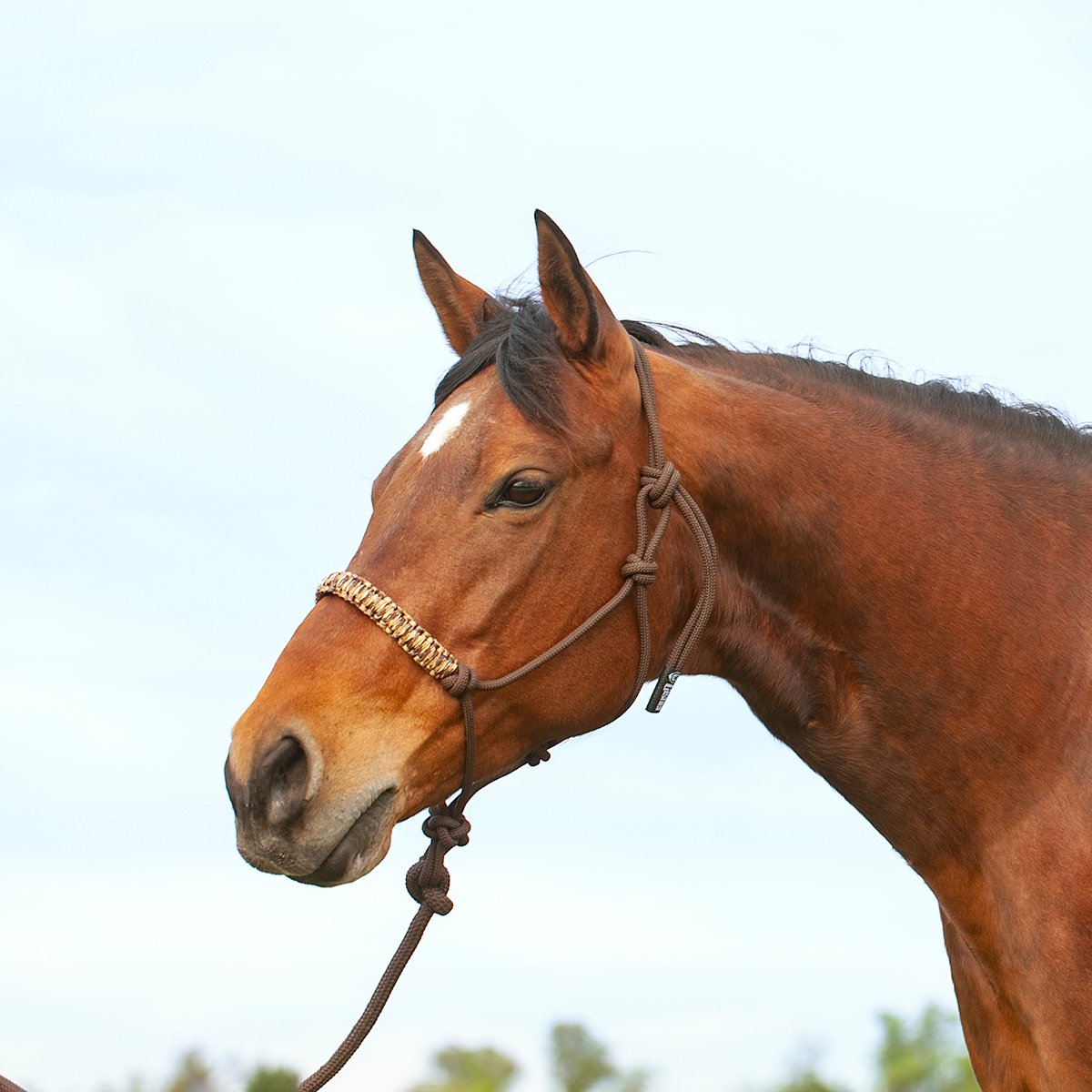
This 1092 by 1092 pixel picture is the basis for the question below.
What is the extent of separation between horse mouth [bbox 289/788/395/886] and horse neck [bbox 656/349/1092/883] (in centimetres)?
126

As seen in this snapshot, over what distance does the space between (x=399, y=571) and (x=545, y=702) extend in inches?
25.4

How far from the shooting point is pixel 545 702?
363 centimetres

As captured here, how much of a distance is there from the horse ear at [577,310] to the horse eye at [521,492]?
545 millimetres

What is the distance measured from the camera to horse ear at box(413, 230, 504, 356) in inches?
179

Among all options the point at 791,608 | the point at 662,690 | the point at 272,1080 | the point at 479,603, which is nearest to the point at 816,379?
the point at 791,608

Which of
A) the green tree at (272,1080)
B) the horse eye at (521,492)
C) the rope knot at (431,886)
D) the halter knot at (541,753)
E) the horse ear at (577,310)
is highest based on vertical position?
the horse ear at (577,310)

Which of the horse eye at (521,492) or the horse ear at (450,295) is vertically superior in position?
the horse ear at (450,295)

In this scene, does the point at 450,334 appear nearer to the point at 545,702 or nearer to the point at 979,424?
the point at 545,702

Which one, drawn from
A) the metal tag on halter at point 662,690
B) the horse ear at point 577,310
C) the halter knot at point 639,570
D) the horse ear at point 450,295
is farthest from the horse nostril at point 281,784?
the horse ear at point 450,295

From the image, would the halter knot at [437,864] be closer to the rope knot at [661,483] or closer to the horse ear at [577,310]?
the rope knot at [661,483]

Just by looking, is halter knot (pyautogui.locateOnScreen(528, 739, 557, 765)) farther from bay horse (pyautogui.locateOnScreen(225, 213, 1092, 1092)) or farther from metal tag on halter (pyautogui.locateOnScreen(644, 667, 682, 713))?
metal tag on halter (pyautogui.locateOnScreen(644, 667, 682, 713))

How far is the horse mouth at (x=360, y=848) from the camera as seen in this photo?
327 cm

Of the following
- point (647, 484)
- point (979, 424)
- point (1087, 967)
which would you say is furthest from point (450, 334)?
point (1087, 967)

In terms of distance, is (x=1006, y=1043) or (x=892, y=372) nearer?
(x=1006, y=1043)
